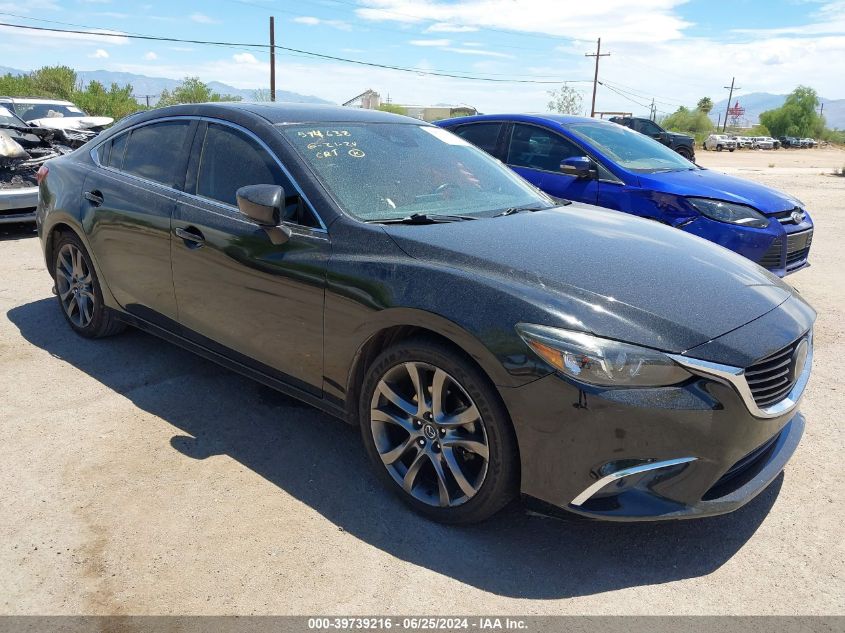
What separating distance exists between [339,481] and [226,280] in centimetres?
117

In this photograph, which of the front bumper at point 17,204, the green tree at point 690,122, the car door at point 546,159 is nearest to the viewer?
the car door at point 546,159

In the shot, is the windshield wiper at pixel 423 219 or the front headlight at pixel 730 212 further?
the front headlight at pixel 730 212

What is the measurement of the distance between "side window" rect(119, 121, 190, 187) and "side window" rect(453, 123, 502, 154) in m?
3.57

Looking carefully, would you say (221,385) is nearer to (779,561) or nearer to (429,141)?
(429,141)

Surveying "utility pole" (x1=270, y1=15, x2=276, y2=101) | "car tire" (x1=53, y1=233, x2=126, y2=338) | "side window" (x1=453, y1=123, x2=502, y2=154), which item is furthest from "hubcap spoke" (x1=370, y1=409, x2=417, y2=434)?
"utility pole" (x1=270, y1=15, x2=276, y2=101)

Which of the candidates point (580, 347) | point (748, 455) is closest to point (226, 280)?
point (580, 347)

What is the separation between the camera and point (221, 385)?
417cm

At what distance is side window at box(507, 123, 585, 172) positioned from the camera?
649cm

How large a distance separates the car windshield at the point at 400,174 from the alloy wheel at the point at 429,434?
0.81m

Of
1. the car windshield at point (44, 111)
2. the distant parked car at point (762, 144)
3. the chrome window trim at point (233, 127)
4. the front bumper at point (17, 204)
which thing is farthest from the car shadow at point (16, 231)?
the distant parked car at point (762, 144)

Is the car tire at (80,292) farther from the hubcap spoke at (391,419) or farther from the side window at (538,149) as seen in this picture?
the side window at (538,149)

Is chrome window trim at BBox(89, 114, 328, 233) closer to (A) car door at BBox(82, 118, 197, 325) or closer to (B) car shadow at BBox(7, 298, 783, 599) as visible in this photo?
(A) car door at BBox(82, 118, 197, 325)

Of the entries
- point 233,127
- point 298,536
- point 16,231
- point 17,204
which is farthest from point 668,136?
point 298,536

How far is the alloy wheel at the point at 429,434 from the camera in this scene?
2.65 meters
